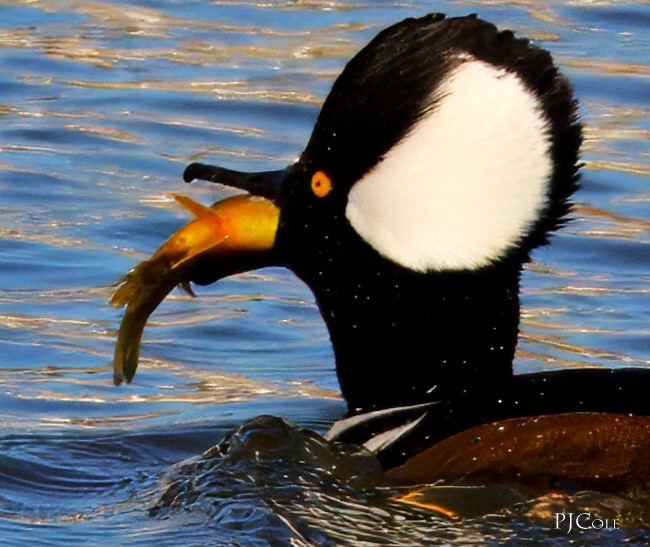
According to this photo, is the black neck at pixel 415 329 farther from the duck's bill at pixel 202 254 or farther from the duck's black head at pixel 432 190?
the duck's bill at pixel 202 254

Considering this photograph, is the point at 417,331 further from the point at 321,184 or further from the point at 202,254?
the point at 202,254

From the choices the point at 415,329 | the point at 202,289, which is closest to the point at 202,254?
the point at 415,329

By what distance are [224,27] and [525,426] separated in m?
7.37

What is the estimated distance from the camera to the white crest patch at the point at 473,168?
517 cm

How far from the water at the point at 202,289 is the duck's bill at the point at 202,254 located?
0.51 meters

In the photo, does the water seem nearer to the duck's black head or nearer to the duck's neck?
the duck's neck

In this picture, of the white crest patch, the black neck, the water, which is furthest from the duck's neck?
the water

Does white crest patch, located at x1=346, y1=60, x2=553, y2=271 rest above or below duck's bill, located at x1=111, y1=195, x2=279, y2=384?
above

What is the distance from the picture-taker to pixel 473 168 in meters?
5.18

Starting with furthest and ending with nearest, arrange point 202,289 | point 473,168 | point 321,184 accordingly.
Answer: point 202,289
point 321,184
point 473,168

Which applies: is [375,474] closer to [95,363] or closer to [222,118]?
[95,363]

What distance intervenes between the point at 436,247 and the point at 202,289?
3.26 m

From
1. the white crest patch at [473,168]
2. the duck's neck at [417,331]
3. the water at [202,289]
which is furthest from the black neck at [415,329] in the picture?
the water at [202,289]

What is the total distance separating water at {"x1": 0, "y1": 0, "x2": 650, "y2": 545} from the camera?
17.9ft
